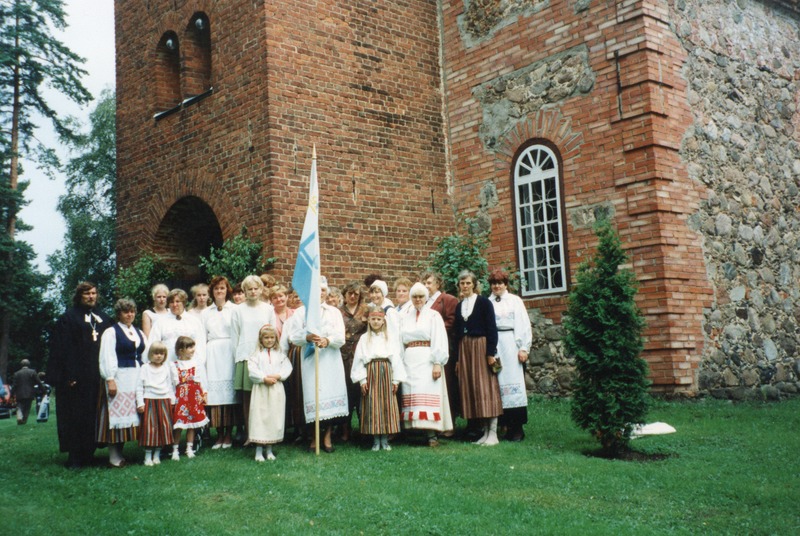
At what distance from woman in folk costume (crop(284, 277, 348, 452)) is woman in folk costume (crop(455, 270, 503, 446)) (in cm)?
131

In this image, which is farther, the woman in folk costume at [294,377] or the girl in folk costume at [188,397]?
the woman in folk costume at [294,377]

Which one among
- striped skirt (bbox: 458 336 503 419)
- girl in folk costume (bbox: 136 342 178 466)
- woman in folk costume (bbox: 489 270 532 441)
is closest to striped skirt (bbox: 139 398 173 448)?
girl in folk costume (bbox: 136 342 178 466)

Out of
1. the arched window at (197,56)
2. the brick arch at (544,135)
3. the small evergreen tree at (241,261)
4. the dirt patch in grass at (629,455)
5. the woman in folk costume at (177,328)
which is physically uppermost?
the arched window at (197,56)

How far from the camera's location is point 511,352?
865 centimetres

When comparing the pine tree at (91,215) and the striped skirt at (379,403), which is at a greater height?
the pine tree at (91,215)

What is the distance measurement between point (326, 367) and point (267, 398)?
0.72 m

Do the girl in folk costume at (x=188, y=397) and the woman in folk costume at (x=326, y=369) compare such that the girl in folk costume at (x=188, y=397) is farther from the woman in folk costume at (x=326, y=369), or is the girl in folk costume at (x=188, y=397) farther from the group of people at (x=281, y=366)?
the woman in folk costume at (x=326, y=369)

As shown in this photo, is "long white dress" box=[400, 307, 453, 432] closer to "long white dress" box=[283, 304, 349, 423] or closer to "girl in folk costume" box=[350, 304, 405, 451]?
"girl in folk costume" box=[350, 304, 405, 451]

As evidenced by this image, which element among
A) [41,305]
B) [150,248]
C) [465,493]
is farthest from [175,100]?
[41,305]

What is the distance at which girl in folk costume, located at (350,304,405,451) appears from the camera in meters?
7.93

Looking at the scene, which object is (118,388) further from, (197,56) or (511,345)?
(197,56)

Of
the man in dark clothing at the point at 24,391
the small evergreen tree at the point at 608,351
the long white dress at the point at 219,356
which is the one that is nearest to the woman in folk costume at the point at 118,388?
the long white dress at the point at 219,356

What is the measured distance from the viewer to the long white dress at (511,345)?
853 cm

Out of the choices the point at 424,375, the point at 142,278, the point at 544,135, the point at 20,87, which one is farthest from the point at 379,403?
the point at 20,87
